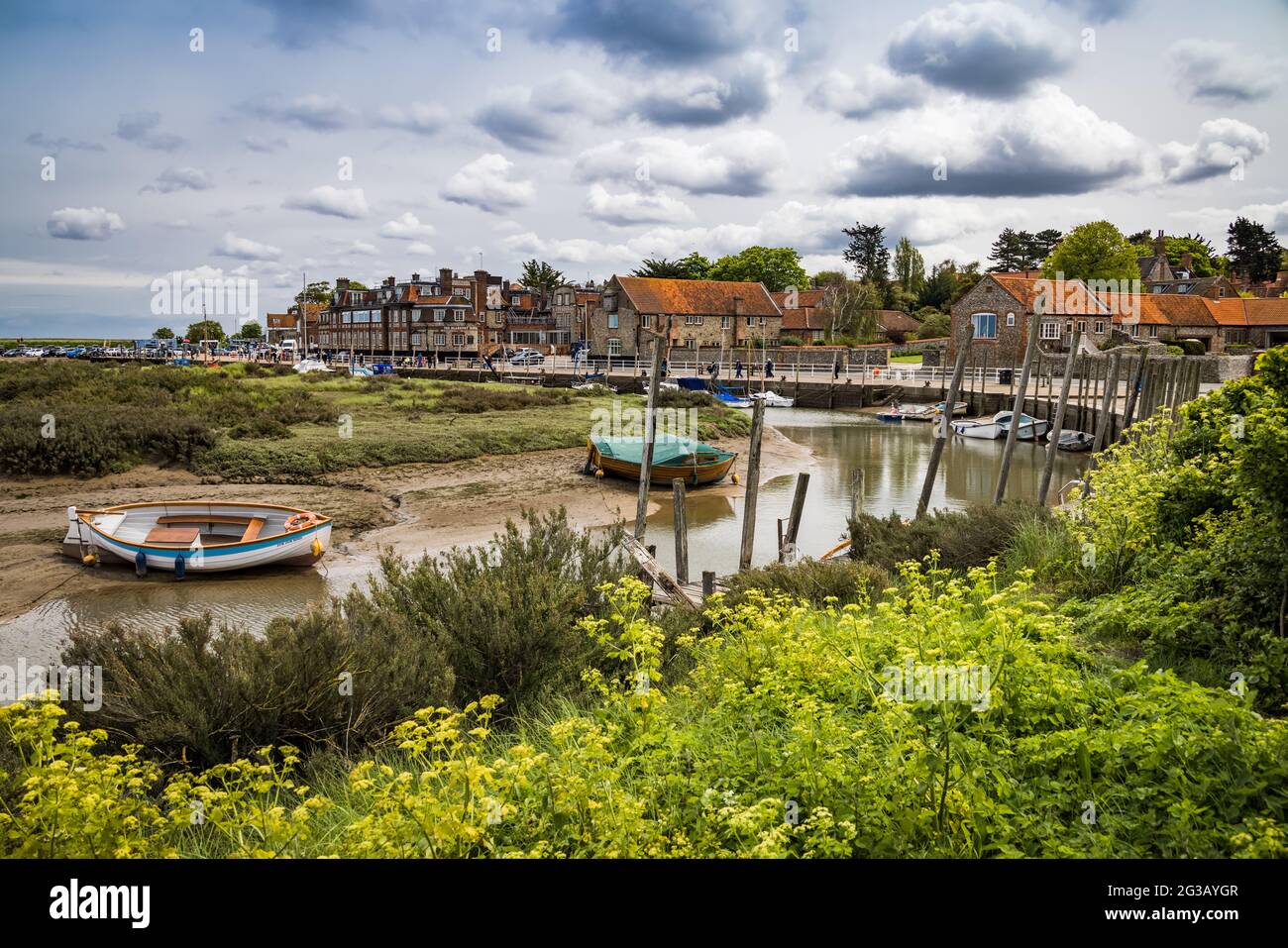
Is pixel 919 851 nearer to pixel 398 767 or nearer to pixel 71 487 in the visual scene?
pixel 398 767

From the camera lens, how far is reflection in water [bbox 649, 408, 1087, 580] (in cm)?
2094

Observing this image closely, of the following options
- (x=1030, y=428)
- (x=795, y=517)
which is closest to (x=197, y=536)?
(x=795, y=517)

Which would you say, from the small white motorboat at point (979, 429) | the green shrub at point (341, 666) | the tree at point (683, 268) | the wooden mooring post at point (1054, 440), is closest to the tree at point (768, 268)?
the tree at point (683, 268)

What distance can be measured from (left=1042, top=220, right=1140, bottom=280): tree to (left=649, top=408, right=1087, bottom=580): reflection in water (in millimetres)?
32548

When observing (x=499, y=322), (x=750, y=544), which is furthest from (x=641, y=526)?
(x=499, y=322)

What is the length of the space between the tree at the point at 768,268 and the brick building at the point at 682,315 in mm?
19305

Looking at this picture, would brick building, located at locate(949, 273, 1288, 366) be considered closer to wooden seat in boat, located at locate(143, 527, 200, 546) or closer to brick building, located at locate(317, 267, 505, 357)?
brick building, located at locate(317, 267, 505, 357)

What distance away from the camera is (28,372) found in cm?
4097

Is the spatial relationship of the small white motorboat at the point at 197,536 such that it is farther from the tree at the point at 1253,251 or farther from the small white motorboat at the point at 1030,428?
the tree at the point at 1253,251

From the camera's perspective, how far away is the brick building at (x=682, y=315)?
265ft

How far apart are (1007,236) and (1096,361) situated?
→ 79299mm

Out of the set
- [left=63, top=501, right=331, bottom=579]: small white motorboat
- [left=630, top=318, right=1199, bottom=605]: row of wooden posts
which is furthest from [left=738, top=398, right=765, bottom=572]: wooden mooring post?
[left=63, top=501, right=331, bottom=579]: small white motorboat

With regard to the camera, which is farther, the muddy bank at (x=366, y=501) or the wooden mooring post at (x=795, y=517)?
the muddy bank at (x=366, y=501)
